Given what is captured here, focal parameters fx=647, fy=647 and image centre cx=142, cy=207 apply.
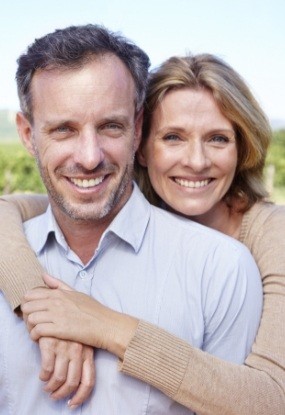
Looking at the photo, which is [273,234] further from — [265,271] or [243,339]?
[243,339]

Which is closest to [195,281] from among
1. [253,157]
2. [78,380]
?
[78,380]

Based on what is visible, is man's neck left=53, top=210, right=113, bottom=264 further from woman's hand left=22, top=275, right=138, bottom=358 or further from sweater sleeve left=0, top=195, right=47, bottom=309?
woman's hand left=22, top=275, right=138, bottom=358

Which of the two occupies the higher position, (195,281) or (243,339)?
(195,281)

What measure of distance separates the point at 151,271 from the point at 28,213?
2.87 feet

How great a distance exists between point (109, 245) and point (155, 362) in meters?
0.47

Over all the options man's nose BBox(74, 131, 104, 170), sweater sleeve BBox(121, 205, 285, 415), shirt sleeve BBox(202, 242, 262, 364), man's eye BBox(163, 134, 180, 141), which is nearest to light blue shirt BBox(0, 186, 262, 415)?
shirt sleeve BBox(202, 242, 262, 364)

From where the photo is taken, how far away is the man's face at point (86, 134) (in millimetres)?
2100

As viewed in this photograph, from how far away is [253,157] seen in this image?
283 cm

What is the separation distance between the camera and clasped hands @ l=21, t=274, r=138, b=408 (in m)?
1.95

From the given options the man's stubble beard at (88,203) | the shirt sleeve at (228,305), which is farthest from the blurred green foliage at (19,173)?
the shirt sleeve at (228,305)

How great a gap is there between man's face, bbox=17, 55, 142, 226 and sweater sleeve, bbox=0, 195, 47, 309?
0.20 m

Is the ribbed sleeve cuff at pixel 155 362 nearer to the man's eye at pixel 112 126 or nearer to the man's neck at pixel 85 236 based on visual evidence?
the man's neck at pixel 85 236

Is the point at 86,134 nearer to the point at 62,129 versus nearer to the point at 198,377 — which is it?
the point at 62,129

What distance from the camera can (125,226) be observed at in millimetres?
2234
